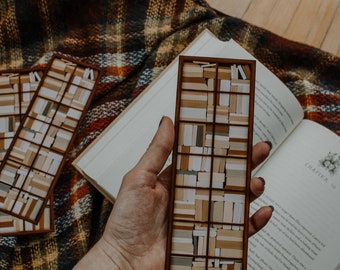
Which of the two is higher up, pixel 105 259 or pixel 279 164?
pixel 279 164

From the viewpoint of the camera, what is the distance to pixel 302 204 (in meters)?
0.71

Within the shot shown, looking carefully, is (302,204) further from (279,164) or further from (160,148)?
(160,148)

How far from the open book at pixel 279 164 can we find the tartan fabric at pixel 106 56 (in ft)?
0.14

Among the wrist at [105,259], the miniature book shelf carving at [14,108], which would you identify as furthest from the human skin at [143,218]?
the miniature book shelf carving at [14,108]

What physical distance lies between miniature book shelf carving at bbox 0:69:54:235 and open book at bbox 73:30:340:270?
0.35 feet

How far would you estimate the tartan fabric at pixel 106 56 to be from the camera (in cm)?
75

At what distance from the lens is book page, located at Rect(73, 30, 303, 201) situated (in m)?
0.73

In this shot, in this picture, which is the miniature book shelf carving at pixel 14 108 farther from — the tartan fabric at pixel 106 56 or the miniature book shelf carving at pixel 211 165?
the miniature book shelf carving at pixel 211 165

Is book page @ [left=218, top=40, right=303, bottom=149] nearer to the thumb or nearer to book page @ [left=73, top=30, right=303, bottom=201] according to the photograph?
book page @ [left=73, top=30, right=303, bottom=201]

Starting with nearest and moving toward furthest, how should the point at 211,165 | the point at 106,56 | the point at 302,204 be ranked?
Result: the point at 211,165 → the point at 302,204 → the point at 106,56

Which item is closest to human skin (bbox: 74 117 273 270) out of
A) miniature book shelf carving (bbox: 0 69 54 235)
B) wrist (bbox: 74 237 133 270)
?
wrist (bbox: 74 237 133 270)

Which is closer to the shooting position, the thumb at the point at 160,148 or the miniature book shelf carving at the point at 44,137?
the thumb at the point at 160,148

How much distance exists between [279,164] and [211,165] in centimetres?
18

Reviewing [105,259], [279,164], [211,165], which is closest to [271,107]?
[279,164]
